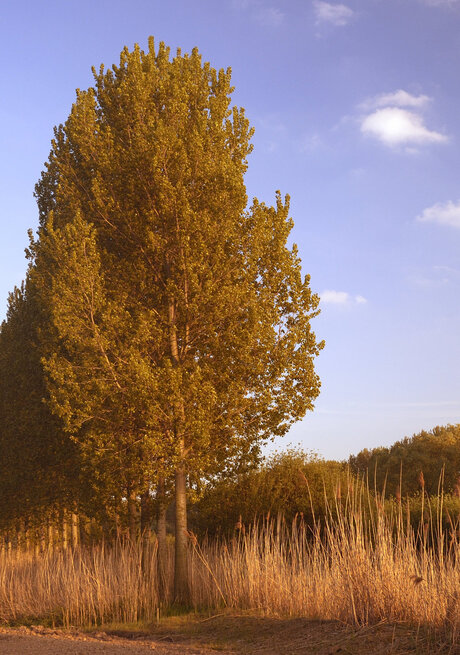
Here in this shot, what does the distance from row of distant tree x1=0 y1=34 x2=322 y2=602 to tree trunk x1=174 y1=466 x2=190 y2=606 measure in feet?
0.10

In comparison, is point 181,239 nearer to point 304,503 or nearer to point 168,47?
point 168,47

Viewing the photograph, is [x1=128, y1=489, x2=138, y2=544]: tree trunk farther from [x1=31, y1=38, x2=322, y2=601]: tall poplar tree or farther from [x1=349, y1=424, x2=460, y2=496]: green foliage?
[x1=349, y1=424, x2=460, y2=496]: green foliage

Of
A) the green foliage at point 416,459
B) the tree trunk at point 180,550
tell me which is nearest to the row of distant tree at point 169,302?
the tree trunk at point 180,550

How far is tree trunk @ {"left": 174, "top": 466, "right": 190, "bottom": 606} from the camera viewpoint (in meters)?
14.3

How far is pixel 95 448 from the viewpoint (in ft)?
46.8

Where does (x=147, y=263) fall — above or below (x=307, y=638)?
above

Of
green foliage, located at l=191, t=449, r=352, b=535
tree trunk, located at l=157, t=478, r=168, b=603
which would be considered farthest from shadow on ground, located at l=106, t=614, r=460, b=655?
green foliage, located at l=191, t=449, r=352, b=535

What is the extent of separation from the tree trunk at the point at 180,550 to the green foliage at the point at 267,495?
4590mm

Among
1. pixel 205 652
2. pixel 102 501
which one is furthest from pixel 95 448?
pixel 205 652

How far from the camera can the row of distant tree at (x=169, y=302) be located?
1395 cm

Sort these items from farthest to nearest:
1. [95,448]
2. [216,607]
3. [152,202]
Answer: [152,202] < [95,448] < [216,607]

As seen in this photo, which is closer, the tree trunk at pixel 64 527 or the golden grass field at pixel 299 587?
the golden grass field at pixel 299 587

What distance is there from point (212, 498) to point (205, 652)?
1196 centimetres

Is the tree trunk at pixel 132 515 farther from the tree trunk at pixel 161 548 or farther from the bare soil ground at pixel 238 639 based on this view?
the bare soil ground at pixel 238 639
